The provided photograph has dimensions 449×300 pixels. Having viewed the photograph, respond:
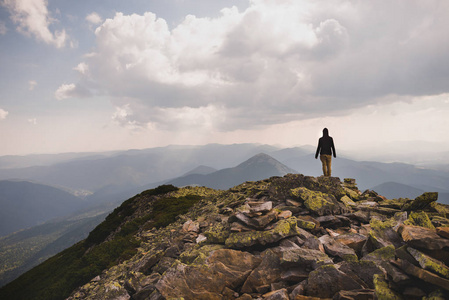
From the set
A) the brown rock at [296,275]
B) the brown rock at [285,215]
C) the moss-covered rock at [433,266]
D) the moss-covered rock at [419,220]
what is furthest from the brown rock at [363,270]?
the brown rock at [285,215]

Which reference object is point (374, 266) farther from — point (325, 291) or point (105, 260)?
point (105, 260)

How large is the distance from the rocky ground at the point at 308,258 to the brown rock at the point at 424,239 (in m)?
0.02

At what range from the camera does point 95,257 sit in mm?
20234

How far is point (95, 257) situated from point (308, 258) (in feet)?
67.9

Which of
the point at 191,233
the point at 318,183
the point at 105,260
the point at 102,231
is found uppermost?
the point at 318,183

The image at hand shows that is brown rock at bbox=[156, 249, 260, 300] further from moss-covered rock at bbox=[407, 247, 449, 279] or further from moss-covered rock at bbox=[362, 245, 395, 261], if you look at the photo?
moss-covered rock at bbox=[407, 247, 449, 279]

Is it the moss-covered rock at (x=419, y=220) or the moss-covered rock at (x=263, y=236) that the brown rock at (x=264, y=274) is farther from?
the moss-covered rock at (x=419, y=220)

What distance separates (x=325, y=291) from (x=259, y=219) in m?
4.48

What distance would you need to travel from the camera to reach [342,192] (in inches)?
642

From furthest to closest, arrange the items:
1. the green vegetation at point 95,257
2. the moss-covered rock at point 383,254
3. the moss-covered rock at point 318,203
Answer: the green vegetation at point 95,257 < the moss-covered rock at point 318,203 < the moss-covered rock at point 383,254

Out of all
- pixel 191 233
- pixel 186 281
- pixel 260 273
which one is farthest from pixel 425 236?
pixel 191 233

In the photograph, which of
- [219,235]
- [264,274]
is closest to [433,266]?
[264,274]

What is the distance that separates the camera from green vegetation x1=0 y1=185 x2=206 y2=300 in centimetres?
1809

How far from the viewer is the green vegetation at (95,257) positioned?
18094 mm
